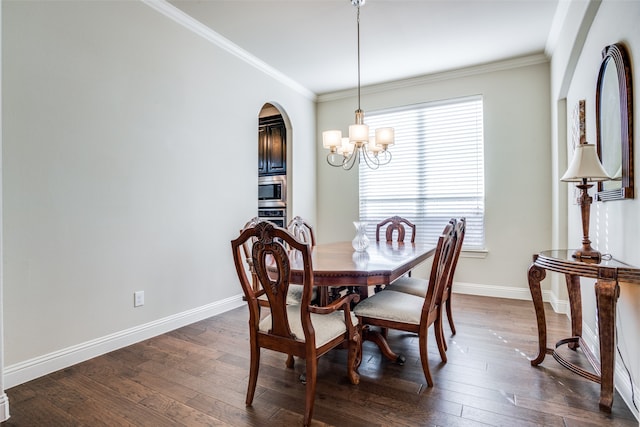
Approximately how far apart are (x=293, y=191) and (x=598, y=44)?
11.2 ft

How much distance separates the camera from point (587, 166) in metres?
1.87

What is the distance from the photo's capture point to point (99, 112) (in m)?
2.50

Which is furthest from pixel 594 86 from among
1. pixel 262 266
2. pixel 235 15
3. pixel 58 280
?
pixel 58 280

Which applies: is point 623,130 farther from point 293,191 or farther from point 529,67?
point 293,191

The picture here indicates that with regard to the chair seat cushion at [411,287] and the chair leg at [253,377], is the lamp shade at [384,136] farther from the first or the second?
the chair leg at [253,377]

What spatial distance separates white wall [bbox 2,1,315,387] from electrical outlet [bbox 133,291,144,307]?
37 mm

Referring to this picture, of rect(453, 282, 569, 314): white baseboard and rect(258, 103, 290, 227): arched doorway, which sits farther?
rect(258, 103, 290, 227): arched doorway

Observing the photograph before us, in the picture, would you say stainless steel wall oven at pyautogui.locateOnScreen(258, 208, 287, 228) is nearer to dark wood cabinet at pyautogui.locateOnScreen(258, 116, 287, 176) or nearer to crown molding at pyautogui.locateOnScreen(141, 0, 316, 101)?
dark wood cabinet at pyautogui.locateOnScreen(258, 116, 287, 176)

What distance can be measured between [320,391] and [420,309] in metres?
0.76

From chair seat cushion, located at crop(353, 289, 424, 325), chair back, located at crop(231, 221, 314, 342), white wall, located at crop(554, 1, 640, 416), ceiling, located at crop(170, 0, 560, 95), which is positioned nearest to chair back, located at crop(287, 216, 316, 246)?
chair seat cushion, located at crop(353, 289, 424, 325)

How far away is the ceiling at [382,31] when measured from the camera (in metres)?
2.95

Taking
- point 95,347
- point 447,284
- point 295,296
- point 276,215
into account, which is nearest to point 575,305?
point 447,284

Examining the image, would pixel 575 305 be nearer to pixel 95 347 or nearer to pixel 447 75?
pixel 447 75

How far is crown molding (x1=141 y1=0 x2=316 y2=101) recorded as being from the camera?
9.62 ft
